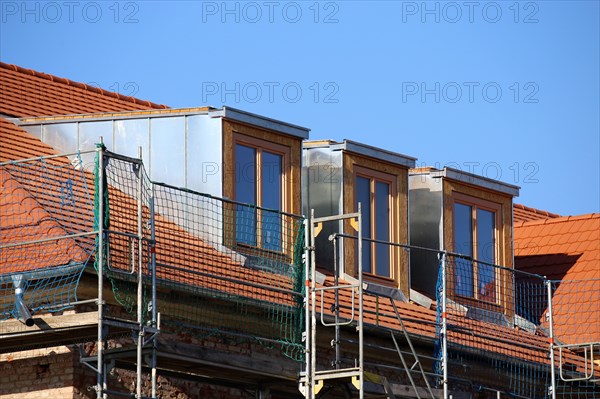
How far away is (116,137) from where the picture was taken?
2514cm

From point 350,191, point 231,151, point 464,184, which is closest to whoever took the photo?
point 231,151

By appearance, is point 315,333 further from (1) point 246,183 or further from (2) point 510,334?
(2) point 510,334

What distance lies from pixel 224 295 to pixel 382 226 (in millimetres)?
5296

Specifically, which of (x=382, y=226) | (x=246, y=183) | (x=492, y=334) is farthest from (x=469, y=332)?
(x=246, y=183)

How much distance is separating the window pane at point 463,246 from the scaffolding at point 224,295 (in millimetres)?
34

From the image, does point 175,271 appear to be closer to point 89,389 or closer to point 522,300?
point 89,389

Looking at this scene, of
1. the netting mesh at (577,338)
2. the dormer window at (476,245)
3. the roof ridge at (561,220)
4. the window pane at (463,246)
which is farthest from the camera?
the roof ridge at (561,220)

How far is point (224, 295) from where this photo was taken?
21.8 metres

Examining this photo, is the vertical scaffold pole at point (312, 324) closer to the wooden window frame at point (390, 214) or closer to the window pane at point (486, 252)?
the wooden window frame at point (390, 214)

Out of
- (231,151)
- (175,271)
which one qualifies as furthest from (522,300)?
(175,271)

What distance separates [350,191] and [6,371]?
265 inches

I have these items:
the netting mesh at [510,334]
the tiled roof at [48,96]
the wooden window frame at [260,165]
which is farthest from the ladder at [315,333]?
the tiled roof at [48,96]

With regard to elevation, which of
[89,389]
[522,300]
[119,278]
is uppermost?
[522,300]

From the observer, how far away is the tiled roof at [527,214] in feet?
113
